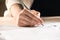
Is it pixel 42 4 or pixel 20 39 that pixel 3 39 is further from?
pixel 42 4

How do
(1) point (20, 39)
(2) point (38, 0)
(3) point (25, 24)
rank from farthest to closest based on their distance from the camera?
(2) point (38, 0)
(3) point (25, 24)
(1) point (20, 39)

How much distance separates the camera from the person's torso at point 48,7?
1.13m

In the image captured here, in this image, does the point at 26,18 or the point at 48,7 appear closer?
the point at 26,18

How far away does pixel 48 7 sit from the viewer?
1.16 metres

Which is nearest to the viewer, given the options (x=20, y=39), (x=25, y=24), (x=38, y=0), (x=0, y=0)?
(x=20, y=39)

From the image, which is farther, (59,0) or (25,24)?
(59,0)

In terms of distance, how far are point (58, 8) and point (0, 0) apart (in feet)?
1.69

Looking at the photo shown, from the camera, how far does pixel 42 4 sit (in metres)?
1.15

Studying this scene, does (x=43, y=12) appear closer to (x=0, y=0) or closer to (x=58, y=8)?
(x=58, y=8)

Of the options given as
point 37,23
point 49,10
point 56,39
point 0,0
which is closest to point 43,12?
point 49,10

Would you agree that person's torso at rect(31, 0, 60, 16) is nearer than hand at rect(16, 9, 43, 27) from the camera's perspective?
No

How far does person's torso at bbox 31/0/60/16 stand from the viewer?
113 centimetres

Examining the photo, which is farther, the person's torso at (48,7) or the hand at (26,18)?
the person's torso at (48,7)

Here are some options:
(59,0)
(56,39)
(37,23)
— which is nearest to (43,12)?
(59,0)
